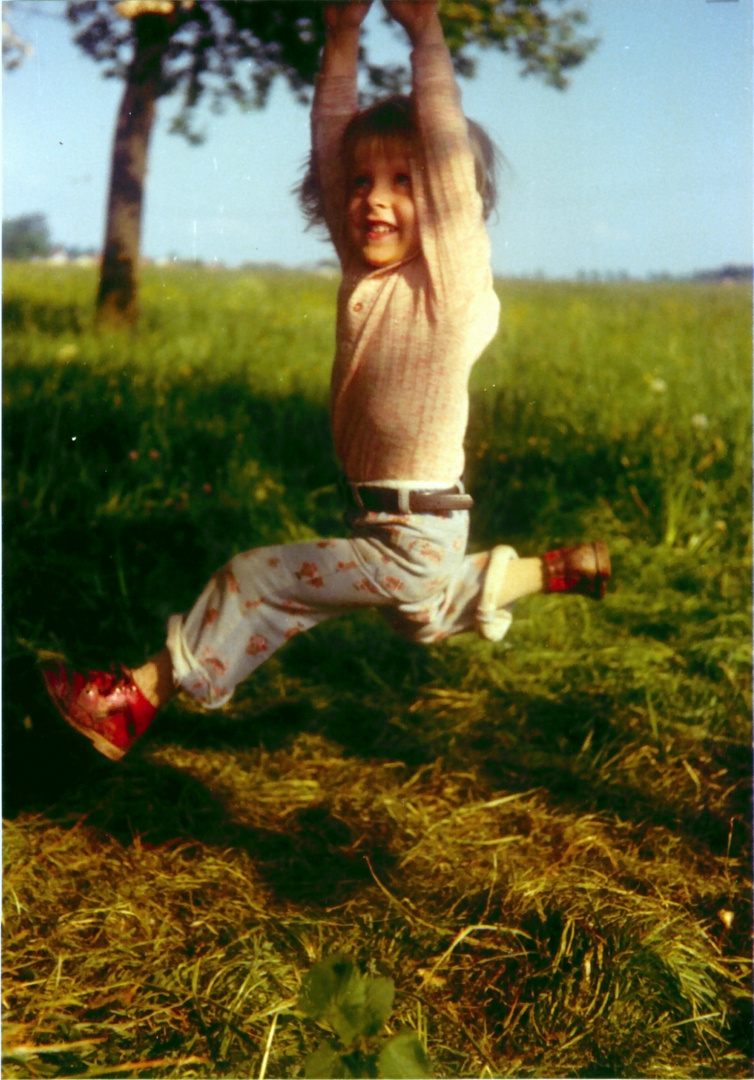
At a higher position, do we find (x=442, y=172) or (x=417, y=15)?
(x=417, y=15)

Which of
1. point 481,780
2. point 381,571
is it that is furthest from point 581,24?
point 481,780

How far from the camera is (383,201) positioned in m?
1.66

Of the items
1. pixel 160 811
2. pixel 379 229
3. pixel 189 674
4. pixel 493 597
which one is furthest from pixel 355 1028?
pixel 379 229

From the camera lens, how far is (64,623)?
2787 mm

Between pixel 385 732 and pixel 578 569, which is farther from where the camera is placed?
pixel 385 732

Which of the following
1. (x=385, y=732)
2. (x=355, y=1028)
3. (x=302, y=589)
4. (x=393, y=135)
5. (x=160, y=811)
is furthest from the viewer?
(x=385, y=732)

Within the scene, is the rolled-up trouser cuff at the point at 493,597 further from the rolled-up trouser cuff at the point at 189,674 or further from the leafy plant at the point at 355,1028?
the leafy plant at the point at 355,1028

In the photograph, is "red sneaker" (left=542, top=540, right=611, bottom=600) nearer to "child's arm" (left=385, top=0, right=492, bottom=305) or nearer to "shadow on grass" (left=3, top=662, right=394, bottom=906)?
"child's arm" (left=385, top=0, right=492, bottom=305)

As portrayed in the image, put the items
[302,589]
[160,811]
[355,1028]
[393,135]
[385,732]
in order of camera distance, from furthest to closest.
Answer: [385,732] < [160,811] < [302,589] < [393,135] < [355,1028]

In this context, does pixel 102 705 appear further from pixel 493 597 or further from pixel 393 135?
pixel 393 135

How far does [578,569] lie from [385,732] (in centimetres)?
90

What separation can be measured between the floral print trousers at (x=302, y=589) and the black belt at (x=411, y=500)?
0.01 meters

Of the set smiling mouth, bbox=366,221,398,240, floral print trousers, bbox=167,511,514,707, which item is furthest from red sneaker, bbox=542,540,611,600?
smiling mouth, bbox=366,221,398,240

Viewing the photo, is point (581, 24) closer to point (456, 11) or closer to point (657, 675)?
point (456, 11)
